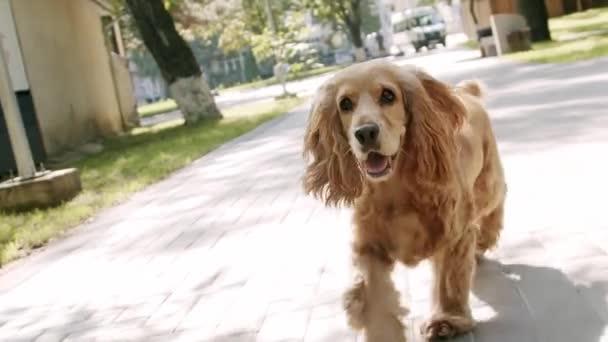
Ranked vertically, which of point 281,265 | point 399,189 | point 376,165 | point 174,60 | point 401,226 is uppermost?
point 174,60

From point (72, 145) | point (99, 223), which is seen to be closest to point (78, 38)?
point (72, 145)

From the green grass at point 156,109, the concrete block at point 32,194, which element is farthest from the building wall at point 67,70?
the green grass at point 156,109

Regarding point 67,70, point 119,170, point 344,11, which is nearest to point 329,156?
point 119,170

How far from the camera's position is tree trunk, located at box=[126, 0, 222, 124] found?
21359 millimetres

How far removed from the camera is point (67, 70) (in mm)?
20844

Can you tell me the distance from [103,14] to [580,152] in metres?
23.1

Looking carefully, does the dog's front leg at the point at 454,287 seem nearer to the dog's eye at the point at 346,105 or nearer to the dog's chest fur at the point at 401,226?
the dog's chest fur at the point at 401,226

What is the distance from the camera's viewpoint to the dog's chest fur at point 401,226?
3.58 m

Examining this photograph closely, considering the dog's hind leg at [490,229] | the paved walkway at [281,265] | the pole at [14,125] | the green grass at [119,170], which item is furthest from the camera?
the pole at [14,125]

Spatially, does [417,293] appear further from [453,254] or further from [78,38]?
[78,38]

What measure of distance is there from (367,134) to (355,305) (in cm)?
77

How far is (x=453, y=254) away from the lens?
367 centimetres

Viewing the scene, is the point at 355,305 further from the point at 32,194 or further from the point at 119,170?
the point at 119,170

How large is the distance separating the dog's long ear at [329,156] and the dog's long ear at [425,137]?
10.1 inches
